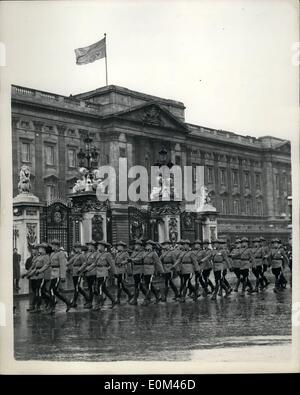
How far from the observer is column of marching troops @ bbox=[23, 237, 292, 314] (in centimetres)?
1342

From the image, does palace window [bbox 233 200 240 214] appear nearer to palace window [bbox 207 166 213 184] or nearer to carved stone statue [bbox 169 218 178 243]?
palace window [bbox 207 166 213 184]

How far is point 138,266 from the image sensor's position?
14.7 meters

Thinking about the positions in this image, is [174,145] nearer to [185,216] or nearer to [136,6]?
[185,216]

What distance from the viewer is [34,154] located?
2709 cm

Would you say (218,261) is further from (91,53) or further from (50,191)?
(50,191)

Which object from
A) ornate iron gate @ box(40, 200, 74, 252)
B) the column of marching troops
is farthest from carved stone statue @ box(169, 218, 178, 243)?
ornate iron gate @ box(40, 200, 74, 252)

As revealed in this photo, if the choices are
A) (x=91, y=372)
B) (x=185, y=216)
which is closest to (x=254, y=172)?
(x=185, y=216)

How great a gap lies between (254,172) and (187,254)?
509 inches

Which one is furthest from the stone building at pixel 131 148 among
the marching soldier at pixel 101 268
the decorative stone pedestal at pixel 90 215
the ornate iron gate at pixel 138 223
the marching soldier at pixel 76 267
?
the marching soldier at pixel 76 267

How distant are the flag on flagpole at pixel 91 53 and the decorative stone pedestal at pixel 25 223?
12.1 feet

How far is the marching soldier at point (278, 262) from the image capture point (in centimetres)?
1597

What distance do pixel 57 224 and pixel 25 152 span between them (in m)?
10.2

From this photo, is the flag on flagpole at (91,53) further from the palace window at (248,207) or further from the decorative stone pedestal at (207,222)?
the palace window at (248,207)

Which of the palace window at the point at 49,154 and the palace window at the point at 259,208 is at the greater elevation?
the palace window at the point at 49,154
